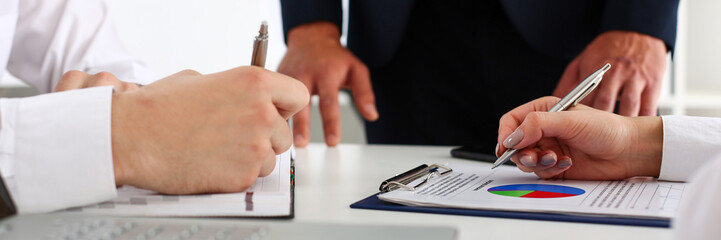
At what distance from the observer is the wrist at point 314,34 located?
130 cm

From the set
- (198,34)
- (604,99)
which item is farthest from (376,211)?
(198,34)

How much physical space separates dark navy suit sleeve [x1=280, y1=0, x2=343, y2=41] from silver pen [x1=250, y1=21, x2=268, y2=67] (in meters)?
0.72

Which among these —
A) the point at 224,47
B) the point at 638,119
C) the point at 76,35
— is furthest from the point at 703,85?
the point at 76,35

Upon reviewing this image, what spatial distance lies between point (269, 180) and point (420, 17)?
88 centimetres

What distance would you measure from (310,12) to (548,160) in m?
0.77

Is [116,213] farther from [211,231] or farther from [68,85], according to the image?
[68,85]

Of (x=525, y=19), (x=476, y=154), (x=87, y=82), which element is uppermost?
(x=525, y=19)

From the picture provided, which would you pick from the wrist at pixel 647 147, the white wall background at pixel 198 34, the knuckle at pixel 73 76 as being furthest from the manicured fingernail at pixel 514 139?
the white wall background at pixel 198 34

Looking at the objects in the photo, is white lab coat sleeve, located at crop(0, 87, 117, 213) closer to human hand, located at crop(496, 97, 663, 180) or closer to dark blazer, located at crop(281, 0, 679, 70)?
human hand, located at crop(496, 97, 663, 180)

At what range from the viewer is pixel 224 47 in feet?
10.6

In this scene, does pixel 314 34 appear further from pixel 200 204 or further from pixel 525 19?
pixel 200 204

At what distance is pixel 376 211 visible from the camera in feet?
1.86

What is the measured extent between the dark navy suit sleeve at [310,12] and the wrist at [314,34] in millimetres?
10

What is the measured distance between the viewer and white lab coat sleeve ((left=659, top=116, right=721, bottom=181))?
0.70m
